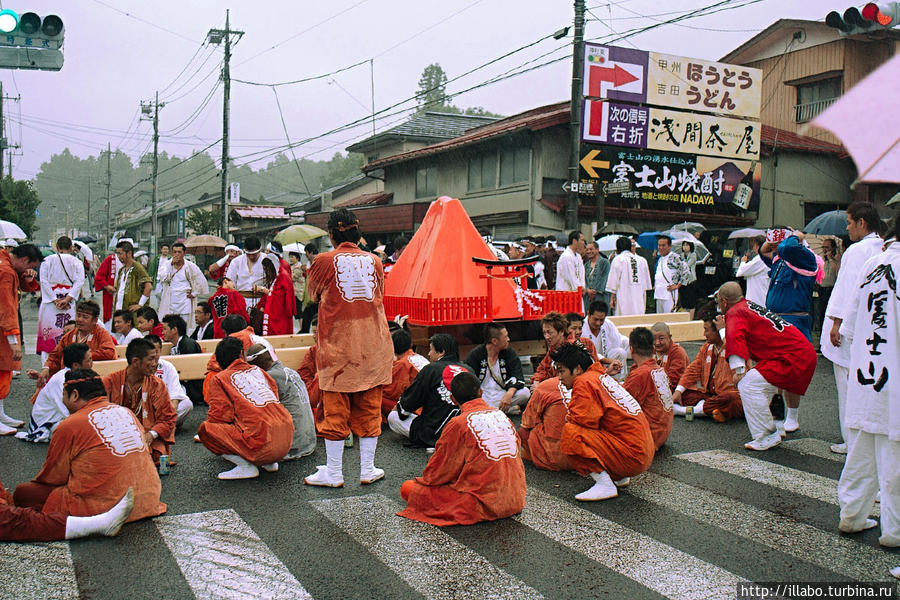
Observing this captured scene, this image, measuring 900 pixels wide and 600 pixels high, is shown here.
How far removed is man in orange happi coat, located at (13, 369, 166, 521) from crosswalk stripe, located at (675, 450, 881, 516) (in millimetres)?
4451

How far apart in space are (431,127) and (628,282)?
2055cm

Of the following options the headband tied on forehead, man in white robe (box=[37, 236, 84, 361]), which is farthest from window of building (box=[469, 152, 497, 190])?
the headband tied on forehead

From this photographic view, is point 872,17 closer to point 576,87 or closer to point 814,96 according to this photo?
point 576,87

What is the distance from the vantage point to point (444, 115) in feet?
105

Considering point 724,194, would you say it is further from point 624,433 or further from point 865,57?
point 624,433

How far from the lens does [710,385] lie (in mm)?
7879

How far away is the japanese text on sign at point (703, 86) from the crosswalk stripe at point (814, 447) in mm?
15018

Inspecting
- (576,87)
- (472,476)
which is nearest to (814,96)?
(576,87)

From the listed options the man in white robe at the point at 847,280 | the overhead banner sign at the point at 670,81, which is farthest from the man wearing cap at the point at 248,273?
the overhead banner sign at the point at 670,81

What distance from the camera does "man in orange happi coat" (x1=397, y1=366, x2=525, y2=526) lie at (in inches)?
183

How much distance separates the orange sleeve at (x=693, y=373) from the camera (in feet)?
26.0

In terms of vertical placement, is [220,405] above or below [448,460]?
above

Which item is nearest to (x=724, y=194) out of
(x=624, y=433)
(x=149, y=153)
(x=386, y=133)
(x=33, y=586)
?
(x=386, y=133)

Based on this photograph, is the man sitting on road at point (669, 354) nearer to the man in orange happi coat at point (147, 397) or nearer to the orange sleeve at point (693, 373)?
the orange sleeve at point (693, 373)
